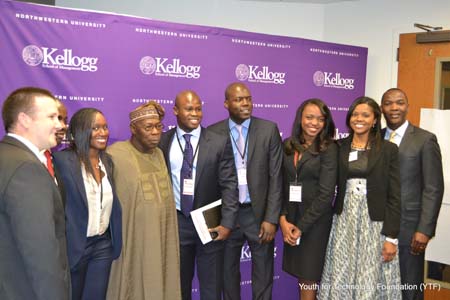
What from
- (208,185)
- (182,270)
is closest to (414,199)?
(208,185)

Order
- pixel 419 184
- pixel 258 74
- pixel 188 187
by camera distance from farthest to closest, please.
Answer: pixel 258 74, pixel 419 184, pixel 188 187

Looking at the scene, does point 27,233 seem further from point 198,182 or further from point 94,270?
point 198,182

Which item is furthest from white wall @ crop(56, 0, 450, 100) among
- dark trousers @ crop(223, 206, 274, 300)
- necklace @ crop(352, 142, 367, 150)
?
dark trousers @ crop(223, 206, 274, 300)

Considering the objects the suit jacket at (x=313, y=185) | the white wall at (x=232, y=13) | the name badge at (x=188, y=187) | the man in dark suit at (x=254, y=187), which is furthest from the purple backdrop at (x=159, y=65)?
the suit jacket at (x=313, y=185)

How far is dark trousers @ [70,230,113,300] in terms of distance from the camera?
8.13ft

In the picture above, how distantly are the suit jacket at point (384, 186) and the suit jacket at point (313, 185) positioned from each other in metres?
0.11

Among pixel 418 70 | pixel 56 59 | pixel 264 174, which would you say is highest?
pixel 418 70

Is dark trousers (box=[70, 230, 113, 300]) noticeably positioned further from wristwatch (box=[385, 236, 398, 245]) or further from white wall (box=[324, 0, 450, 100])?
white wall (box=[324, 0, 450, 100])

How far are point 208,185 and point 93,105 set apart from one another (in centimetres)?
100

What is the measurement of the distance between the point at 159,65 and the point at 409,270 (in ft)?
7.61

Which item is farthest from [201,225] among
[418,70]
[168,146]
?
[418,70]

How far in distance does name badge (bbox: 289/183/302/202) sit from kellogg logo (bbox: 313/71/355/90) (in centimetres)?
155

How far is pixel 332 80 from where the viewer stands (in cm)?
454

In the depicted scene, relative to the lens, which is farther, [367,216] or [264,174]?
[264,174]
